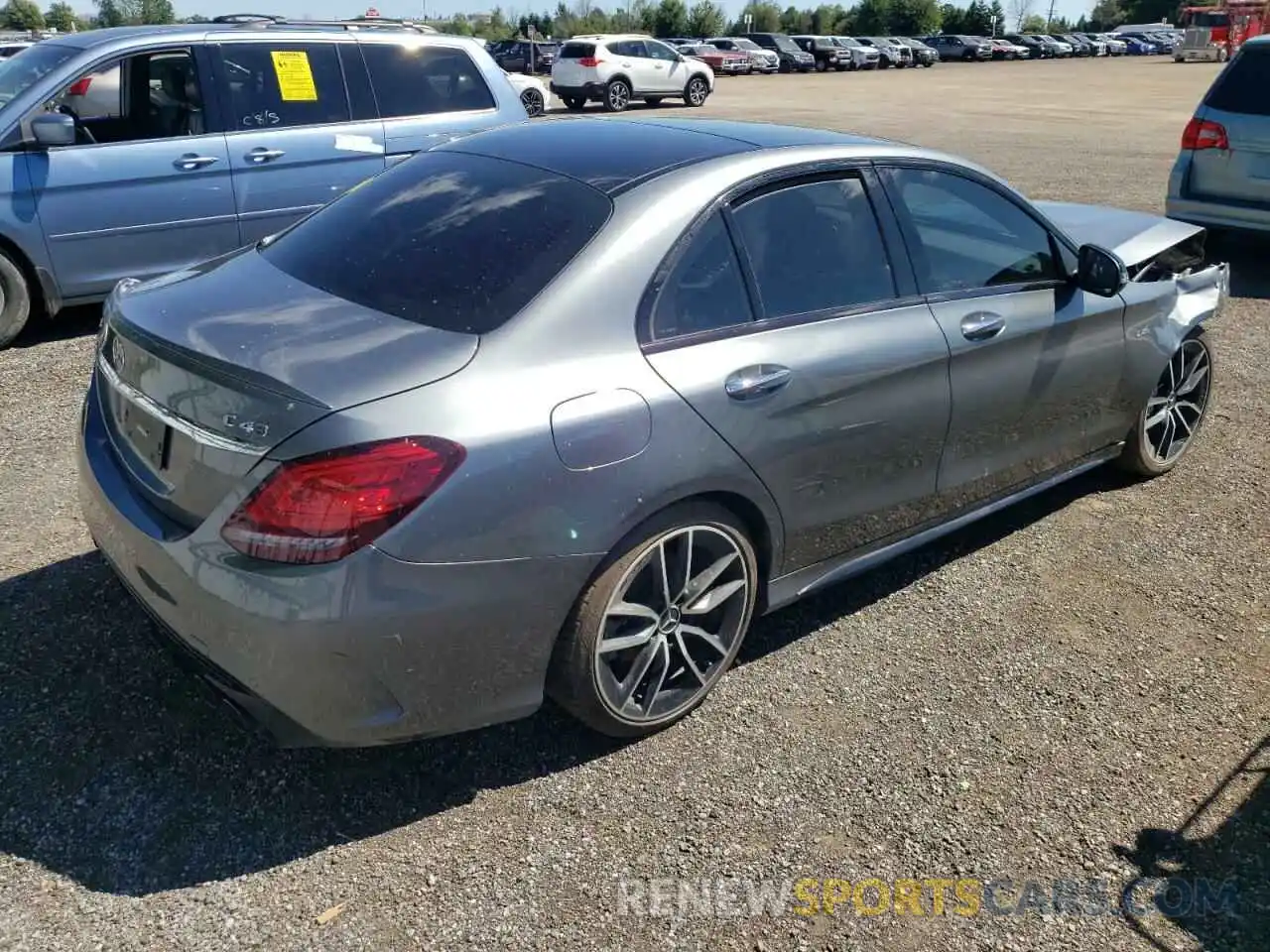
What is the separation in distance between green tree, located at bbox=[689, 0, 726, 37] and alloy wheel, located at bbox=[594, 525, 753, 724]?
73491 mm

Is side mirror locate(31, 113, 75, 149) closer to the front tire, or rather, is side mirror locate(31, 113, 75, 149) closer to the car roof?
the car roof

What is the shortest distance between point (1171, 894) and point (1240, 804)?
470 millimetres

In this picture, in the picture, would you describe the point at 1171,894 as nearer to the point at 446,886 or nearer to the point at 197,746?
the point at 446,886

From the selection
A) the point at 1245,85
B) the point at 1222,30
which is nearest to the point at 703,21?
the point at 1222,30

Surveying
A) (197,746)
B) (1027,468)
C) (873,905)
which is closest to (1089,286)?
(1027,468)

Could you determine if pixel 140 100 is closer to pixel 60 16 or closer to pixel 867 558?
pixel 867 558

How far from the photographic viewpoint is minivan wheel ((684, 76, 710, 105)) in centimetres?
2731

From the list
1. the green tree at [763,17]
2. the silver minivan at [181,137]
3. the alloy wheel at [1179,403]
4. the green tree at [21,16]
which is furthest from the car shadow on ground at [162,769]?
the green tree at [21,16]

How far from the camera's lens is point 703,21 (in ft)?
232

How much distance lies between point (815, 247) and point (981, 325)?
0.73 meters

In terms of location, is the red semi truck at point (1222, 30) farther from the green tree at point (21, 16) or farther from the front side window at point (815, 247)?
the green tree at point (21, 16)

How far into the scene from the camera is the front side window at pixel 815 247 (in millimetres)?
3088

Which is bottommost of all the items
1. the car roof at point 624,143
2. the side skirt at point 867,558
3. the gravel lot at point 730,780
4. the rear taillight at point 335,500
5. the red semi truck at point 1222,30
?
the gravel lot at point 730,780

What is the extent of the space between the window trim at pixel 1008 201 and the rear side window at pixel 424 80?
4.61 metres
